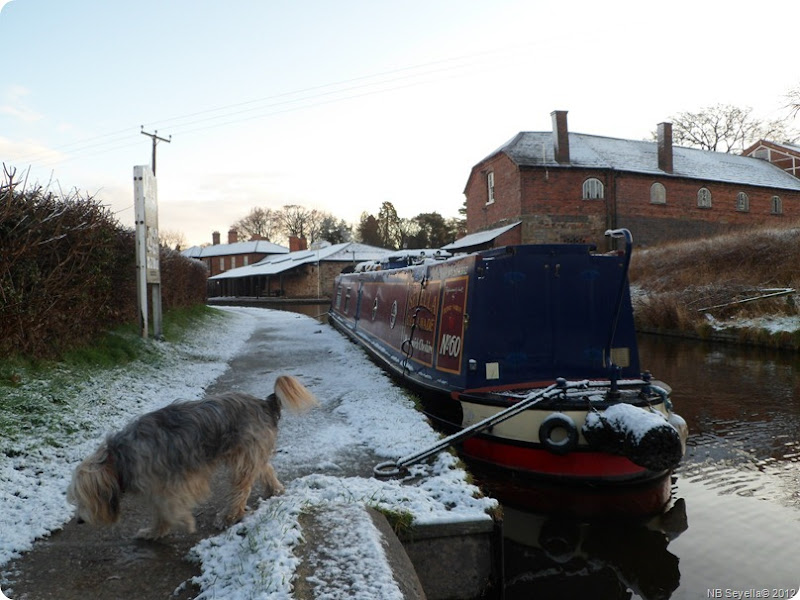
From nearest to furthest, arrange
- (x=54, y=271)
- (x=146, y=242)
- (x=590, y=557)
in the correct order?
(x=590, y=557) < (x=54, y=271) < (x=146, y=242)

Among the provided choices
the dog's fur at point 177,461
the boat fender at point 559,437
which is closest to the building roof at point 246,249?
the boat fender at point 559,437

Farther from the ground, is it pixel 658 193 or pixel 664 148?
pixel 664 148

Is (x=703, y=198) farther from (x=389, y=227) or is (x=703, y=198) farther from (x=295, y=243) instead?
(x=389, y=227)

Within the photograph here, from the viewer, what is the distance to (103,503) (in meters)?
3.08

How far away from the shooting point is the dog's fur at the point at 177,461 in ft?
10.1

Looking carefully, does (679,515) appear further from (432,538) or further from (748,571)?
(432,538)

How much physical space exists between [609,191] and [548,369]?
1041 inches

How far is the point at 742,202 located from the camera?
34.1 meters

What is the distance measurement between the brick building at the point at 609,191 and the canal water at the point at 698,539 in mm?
22904

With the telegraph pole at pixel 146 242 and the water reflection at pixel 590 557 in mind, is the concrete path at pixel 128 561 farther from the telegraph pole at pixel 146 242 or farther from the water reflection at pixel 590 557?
the telegraph pole at pixel 146 242

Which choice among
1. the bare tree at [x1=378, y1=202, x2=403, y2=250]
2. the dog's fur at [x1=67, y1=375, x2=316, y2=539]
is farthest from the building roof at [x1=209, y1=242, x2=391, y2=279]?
the dog's fur at [x1=67, y1=375, x2=316, y2=539]

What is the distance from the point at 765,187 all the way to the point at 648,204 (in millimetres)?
9643

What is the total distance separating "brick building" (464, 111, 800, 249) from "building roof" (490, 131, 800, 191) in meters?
0.07

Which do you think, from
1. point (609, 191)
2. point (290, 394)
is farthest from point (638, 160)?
point (290, 394)
